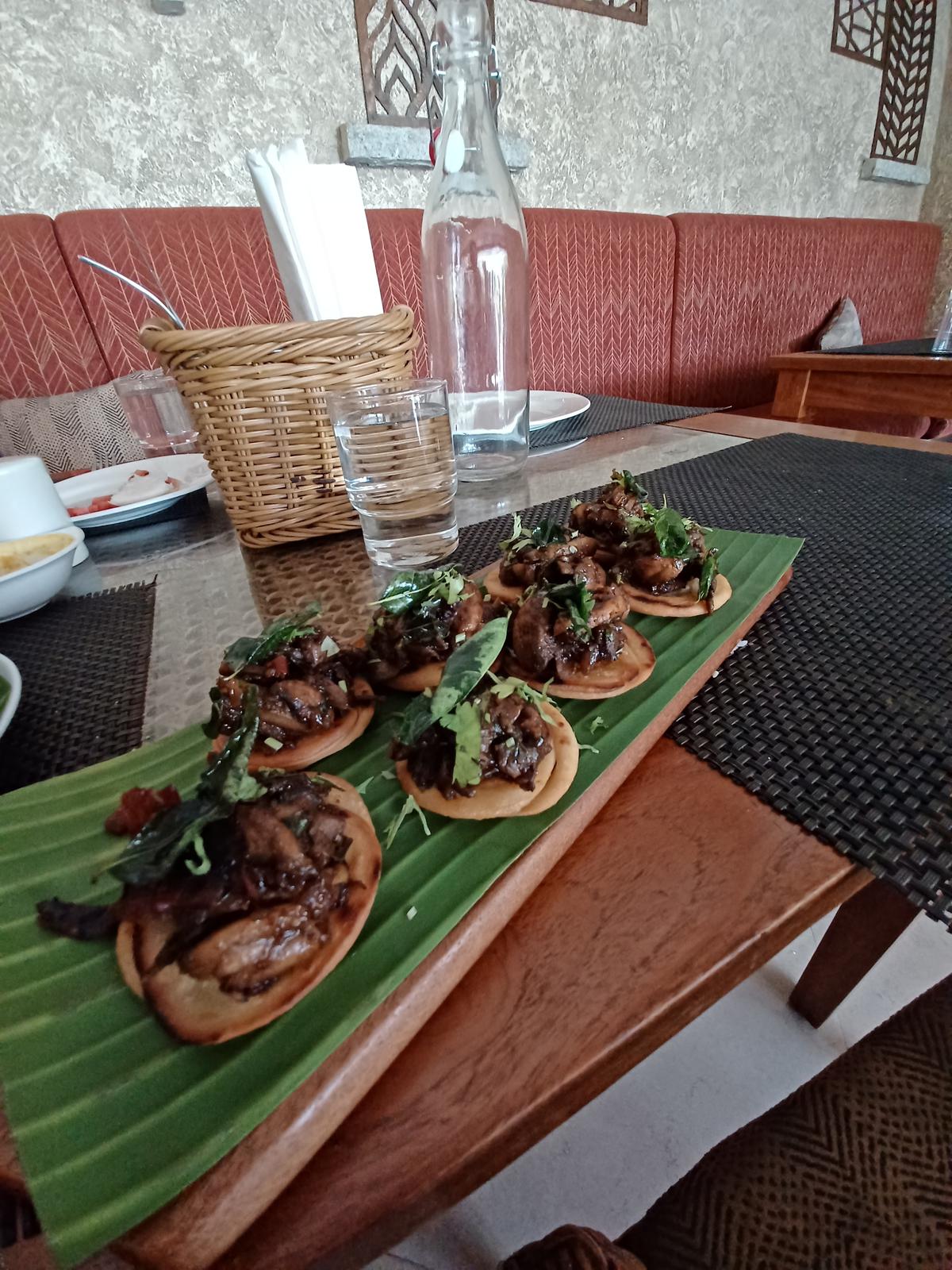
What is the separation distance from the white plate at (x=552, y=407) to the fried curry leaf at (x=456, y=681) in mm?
1289

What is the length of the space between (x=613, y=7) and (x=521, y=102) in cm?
86

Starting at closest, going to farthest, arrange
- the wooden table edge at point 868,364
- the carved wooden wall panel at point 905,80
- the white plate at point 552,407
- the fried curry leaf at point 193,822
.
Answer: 1. the fried curry leaf at point 193,822
2. the white plate at point 552,407
3. the wooden table edge at point 868,364
4. the carved wooden wall panel at point 905,80

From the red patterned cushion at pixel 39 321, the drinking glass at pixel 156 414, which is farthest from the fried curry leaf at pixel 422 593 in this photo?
the red patterned cushion at pixel 39 321

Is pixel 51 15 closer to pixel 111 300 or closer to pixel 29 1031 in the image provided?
pixel 111 300

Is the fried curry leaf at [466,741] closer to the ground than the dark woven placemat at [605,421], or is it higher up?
higher up

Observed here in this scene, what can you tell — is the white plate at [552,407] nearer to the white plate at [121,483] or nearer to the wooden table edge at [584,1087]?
the white plate at [121,483]

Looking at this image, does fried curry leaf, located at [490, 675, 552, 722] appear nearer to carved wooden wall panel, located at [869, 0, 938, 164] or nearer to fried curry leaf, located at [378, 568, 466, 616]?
fried curry leaf, located at [378, 568, 466, 616]

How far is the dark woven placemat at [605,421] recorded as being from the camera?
6.80ft

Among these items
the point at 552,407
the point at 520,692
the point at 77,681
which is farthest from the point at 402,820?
the point at 552,407

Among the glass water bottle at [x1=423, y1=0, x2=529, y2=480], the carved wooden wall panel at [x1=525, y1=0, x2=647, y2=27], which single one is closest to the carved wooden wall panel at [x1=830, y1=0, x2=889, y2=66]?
the carved wooden wall panel at [x1=525, y1=0, x2=647, y2=27]

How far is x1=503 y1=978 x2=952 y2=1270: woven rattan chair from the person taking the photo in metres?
0.69

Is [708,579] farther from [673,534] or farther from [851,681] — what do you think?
[851,681]

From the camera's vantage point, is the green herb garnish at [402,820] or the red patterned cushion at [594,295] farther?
the red patterned cushion at [594,295]

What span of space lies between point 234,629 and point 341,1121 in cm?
81
